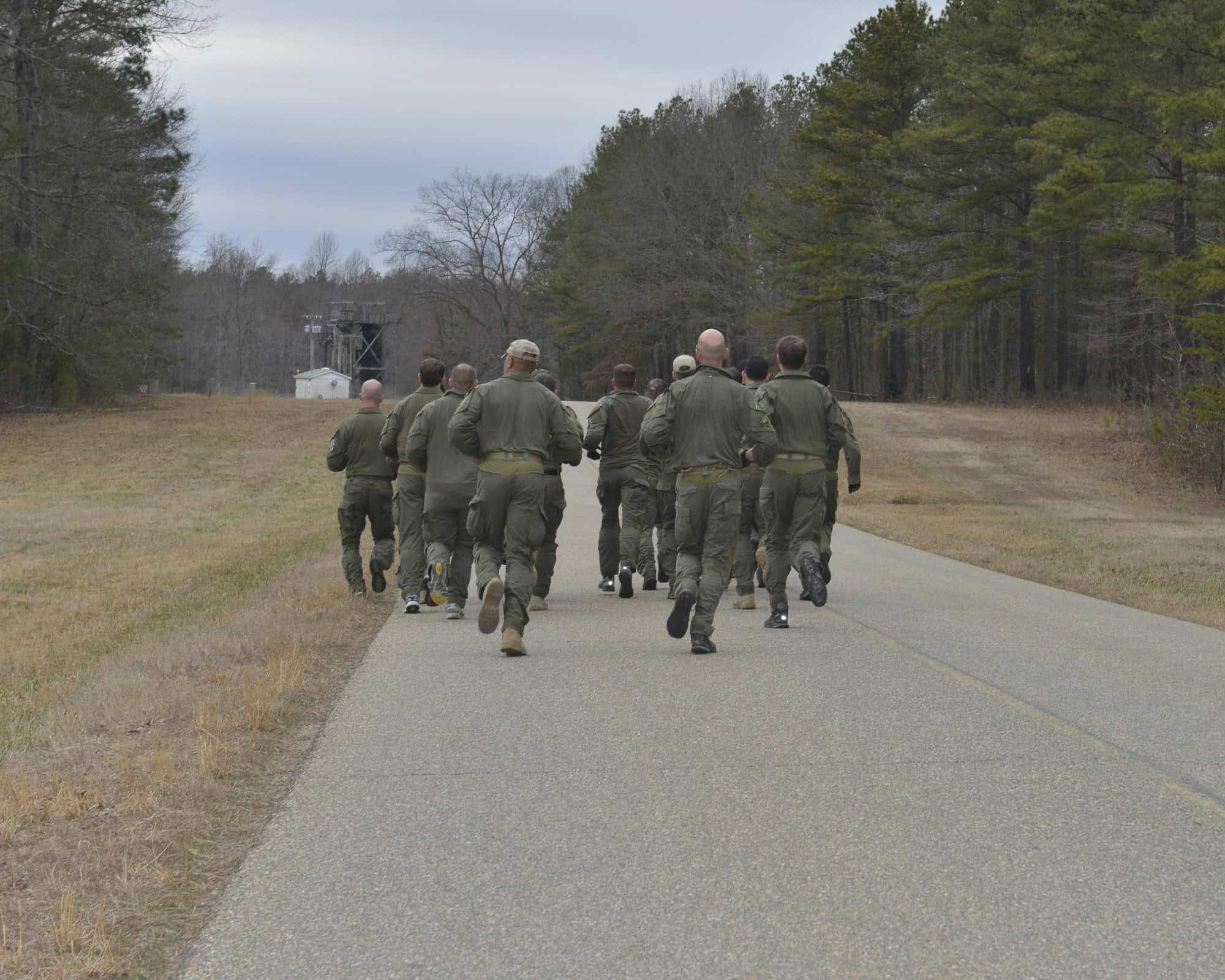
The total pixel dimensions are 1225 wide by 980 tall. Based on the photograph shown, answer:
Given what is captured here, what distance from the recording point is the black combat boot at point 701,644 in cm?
956

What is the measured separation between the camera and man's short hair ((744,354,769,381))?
1177cm

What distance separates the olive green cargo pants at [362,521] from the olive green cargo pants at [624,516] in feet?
6.63

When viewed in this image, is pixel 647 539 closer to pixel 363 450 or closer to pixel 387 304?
pixel 363 450

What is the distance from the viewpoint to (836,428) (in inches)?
446

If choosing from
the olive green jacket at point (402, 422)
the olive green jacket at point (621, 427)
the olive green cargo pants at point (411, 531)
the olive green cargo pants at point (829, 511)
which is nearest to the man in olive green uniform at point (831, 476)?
the olive green cargo pants at point (829, 511)

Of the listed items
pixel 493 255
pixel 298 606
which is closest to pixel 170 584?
pixel 298 606

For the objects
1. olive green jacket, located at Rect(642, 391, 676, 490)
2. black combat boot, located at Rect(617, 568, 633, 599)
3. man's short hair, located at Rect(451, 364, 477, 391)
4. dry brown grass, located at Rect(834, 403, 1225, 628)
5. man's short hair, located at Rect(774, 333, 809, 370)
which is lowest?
dry brown grass, located at Rect(834, 403, 1225, 628)

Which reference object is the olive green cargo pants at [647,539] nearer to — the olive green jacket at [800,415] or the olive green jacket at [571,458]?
the olive green jacket at [800,415]

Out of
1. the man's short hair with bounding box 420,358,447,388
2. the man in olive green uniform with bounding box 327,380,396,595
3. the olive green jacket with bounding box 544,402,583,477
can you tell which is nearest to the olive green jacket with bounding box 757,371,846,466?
the olive green jacket with bounding box 544,402,583,477

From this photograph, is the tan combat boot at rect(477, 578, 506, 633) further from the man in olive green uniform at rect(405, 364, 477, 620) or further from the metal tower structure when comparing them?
the metal tower structure

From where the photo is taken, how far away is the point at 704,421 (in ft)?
32.0

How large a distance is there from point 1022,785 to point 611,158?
75.2 m

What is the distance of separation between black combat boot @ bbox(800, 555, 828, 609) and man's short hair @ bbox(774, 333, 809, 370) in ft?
5.19

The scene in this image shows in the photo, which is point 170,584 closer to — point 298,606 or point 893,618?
point 298,606
